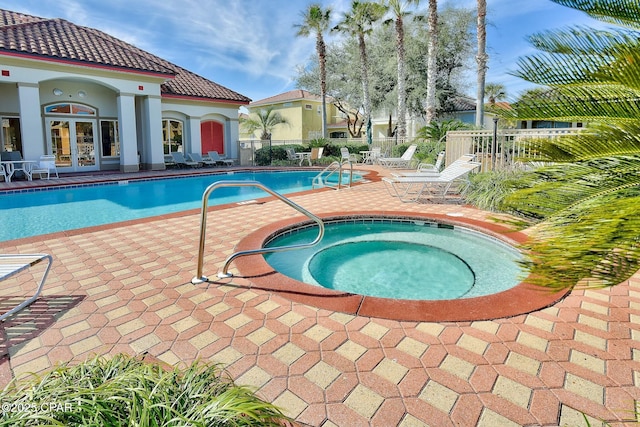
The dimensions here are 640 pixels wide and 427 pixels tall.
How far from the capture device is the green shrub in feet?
4.68

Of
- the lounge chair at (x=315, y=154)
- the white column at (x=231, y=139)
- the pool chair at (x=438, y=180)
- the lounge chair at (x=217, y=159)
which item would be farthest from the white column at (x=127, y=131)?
the pool chair at (x=438, y=180)

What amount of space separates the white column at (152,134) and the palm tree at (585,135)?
16.8 meters

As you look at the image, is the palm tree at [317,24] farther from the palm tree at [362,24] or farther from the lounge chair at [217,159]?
the lounge chair at [217,159]

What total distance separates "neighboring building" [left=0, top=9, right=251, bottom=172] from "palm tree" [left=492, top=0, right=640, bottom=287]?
1586 centimetres

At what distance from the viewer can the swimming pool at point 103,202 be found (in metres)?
7.77

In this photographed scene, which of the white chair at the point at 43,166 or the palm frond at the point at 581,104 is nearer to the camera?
the palm frond at the point at 581,104

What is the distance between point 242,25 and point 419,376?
28.3 metres

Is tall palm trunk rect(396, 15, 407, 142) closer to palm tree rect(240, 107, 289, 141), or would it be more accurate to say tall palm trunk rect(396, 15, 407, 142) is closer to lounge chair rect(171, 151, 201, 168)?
lounge chair rect(171, 151, 201, 168)

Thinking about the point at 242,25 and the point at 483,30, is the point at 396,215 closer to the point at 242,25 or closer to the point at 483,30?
the point at 483,30

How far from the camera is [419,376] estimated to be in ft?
7.68

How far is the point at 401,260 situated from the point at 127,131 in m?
14.4

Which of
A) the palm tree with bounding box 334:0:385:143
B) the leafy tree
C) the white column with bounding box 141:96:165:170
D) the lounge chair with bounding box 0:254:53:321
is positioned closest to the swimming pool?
the white column with bounding box 141:96:165:170

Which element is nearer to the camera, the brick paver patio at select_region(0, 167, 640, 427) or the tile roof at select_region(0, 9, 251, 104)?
the brick paver patio at select_region(0, 167, 640, 427)

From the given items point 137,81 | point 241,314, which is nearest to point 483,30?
point 137,81
